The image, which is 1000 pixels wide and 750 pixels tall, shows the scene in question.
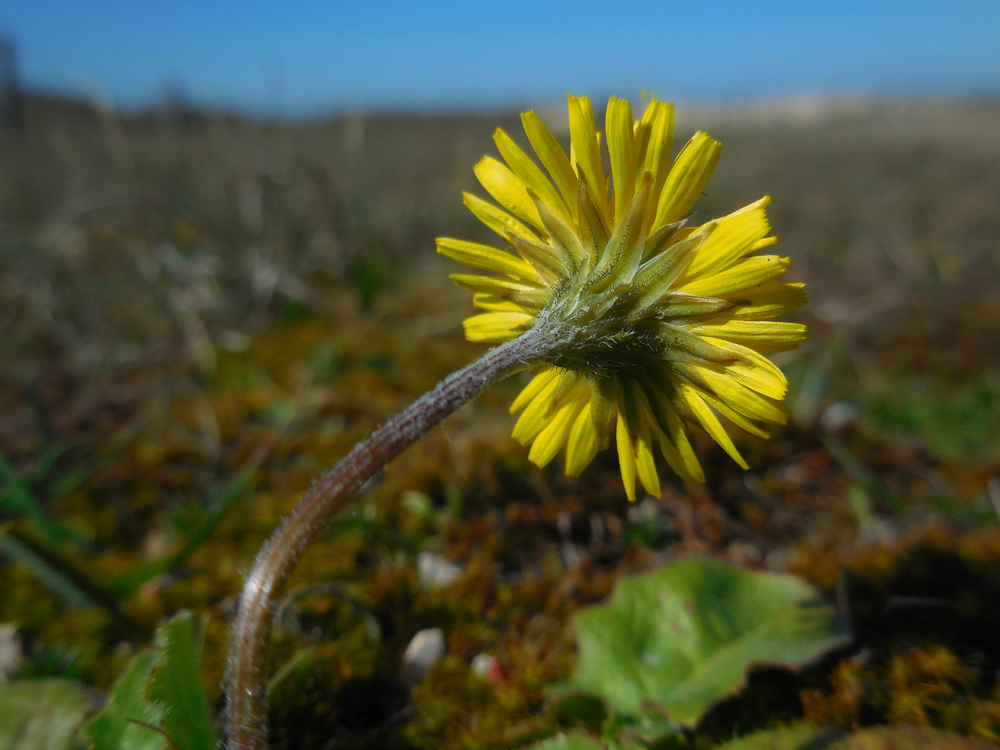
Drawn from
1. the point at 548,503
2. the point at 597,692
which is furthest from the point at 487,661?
the point at 548,503

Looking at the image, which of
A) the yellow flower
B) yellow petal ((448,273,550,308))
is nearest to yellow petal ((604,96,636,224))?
the yellow flower

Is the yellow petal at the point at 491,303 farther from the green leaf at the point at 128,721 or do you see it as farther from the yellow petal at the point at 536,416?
the green leaf at the point at 128,721

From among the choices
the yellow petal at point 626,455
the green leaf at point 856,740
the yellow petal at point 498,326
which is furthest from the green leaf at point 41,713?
the green leaf at point 856,740

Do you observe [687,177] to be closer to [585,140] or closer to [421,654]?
[585,140]

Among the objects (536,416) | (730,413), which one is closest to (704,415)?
(730,413)

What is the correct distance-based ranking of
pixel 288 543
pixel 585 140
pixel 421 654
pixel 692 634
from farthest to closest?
pixel 421 654 → pixel 692 634 → pixel 585 140 → pixel 288 543

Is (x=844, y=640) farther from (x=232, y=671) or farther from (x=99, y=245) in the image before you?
(x=99, y=245)

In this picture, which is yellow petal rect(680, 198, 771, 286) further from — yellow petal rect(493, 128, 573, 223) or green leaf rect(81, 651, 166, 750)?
green leaf rect(81, 651, 166, 750)
